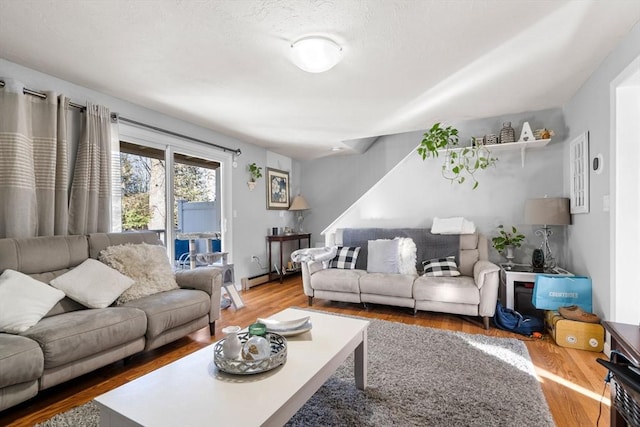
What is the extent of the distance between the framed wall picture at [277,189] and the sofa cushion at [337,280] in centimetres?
197

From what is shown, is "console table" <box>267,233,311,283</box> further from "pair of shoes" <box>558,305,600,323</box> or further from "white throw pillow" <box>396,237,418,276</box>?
"pair of shoes" <box>558,305,600,323</box>

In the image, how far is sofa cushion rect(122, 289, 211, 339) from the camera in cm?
220

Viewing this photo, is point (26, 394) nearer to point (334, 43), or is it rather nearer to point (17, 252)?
point (17, 252)

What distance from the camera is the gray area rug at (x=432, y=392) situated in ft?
5.19

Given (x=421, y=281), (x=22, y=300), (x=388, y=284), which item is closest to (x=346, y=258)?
(x=388, y=284)

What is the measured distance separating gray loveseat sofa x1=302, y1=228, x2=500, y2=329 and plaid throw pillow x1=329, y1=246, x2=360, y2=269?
0.08 meters

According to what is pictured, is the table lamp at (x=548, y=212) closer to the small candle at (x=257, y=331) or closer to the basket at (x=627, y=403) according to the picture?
the basket at (x=627, y=403)

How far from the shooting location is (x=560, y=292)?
267 centimetres

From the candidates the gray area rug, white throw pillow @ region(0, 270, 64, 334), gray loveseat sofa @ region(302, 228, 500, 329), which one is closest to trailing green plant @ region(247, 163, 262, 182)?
gray loveseat sofa @ region(302, 228, 500, 329)

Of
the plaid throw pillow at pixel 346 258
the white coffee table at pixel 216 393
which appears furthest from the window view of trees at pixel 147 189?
the white coffee table at pixel 216 393

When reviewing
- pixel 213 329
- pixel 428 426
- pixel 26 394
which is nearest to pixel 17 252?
pixel 26 394

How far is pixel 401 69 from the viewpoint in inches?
95.3

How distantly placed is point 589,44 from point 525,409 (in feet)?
7.78

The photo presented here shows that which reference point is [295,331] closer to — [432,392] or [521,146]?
[432,392]
